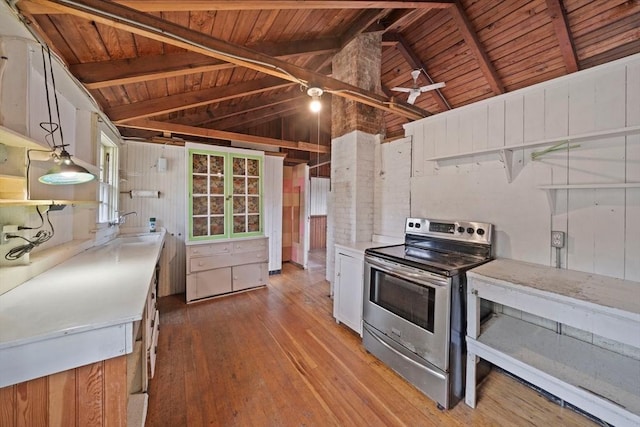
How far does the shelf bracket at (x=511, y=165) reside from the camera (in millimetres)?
1995

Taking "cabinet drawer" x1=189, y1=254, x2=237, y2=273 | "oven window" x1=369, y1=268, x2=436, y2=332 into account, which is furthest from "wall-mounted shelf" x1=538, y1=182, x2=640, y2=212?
"cabinet drawer" x1=189, y1=254, x2=237, y2=273

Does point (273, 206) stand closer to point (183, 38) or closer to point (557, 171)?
point (183, 38)

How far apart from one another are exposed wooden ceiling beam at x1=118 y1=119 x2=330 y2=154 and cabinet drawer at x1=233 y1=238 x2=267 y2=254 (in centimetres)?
184

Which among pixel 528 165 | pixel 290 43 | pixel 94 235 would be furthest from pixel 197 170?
pixel 528 165

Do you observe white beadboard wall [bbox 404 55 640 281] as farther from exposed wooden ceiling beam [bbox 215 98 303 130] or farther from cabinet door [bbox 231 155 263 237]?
exposed wooden ceiling beam [bbox 215 98 303 130]

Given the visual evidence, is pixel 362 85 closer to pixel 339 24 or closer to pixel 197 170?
pixel 339 24

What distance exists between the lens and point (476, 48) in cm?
356

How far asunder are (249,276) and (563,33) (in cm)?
534

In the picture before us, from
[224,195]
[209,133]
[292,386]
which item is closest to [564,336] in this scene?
[292,386]

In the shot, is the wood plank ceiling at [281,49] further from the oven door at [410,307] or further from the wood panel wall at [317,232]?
the wood panel wall at [317,232]

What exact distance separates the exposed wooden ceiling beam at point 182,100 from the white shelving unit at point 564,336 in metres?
3.30

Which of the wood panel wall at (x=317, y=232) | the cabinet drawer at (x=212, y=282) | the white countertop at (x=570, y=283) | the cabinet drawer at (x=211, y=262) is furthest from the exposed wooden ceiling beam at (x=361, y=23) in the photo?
the wood panel wall at (x=317, y=232)

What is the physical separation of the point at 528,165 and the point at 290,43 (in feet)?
9.42

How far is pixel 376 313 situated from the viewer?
7.23ft
